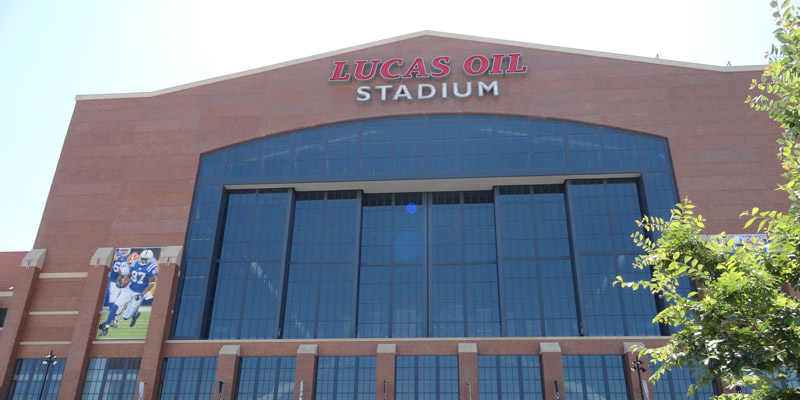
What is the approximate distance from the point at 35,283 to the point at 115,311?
877cm

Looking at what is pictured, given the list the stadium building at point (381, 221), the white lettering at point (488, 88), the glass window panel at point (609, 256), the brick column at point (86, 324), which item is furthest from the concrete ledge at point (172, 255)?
the glass window panel at point (609, 256)

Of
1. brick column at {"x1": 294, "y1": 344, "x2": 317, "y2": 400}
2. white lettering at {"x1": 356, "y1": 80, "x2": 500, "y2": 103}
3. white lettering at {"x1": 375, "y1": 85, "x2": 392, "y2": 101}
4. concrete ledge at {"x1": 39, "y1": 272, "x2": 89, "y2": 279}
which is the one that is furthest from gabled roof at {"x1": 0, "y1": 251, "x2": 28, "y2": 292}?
white lettering at {"x1": 375, "y1": 85, "x2": 392, "y2": 101}

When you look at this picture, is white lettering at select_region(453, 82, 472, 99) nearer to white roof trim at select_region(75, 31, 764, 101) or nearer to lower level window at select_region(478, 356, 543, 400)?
white roof trim at select_region(75, 31, 764, 101)

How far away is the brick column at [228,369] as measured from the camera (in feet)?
164

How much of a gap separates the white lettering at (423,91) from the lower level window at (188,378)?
31.7 metres

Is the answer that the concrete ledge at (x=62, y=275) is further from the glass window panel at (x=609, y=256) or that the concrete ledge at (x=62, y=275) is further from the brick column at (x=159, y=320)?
the glass window panel at (x=609, y=256)

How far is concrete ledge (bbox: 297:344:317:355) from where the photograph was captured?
51278mm

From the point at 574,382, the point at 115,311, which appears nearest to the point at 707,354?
the point at 574,382

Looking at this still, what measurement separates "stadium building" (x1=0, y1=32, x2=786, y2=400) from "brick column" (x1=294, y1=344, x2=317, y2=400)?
0.13 meters

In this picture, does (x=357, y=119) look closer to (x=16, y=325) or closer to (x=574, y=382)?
(x=574, y=382)

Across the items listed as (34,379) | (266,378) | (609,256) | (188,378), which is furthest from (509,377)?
(34,379)

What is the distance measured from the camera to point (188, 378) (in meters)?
51.8

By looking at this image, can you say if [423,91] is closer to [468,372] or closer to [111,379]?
[468,372]

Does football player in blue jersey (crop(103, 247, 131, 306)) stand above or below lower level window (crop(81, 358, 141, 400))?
above
